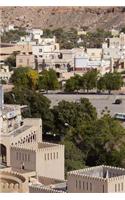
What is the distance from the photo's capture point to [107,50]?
20.9 meters

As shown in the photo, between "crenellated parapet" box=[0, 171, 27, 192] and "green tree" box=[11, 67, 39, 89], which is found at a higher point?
"crenellated parapet" box=[0, 171, 27, 192]

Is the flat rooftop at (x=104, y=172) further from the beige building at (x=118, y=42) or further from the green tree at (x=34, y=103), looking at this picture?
the beige building at (x=118, y=42)

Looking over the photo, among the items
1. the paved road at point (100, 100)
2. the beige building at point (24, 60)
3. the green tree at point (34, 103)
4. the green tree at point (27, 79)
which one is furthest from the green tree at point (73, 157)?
the beige building at point (24, 60)

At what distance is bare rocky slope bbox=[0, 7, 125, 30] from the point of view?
35688 millimetres

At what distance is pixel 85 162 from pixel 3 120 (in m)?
1.35

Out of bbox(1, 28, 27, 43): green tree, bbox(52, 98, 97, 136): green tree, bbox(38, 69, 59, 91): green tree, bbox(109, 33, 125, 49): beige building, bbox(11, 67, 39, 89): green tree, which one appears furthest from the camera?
bbox(1, 28, 27, 43): green tree

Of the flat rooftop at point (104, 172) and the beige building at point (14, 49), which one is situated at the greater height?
the flat rooftop at point (104, 172)

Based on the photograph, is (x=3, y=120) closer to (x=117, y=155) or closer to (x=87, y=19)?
(x=117, y=155)

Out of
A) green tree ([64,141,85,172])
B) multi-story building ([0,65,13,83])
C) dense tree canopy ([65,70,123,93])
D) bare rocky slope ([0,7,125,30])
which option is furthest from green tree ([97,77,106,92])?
bare rocky slope ([0,7,125,30])

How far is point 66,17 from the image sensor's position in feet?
120

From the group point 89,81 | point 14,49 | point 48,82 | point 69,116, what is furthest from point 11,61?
point 69,116

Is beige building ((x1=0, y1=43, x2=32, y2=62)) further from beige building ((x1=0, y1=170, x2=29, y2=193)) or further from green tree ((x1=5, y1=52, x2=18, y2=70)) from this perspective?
beige building ((x1=0, y1=170, x2=29, y2=193))

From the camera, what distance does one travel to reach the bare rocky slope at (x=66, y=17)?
117ft

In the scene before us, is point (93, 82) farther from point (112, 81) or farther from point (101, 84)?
point (112, 81)
